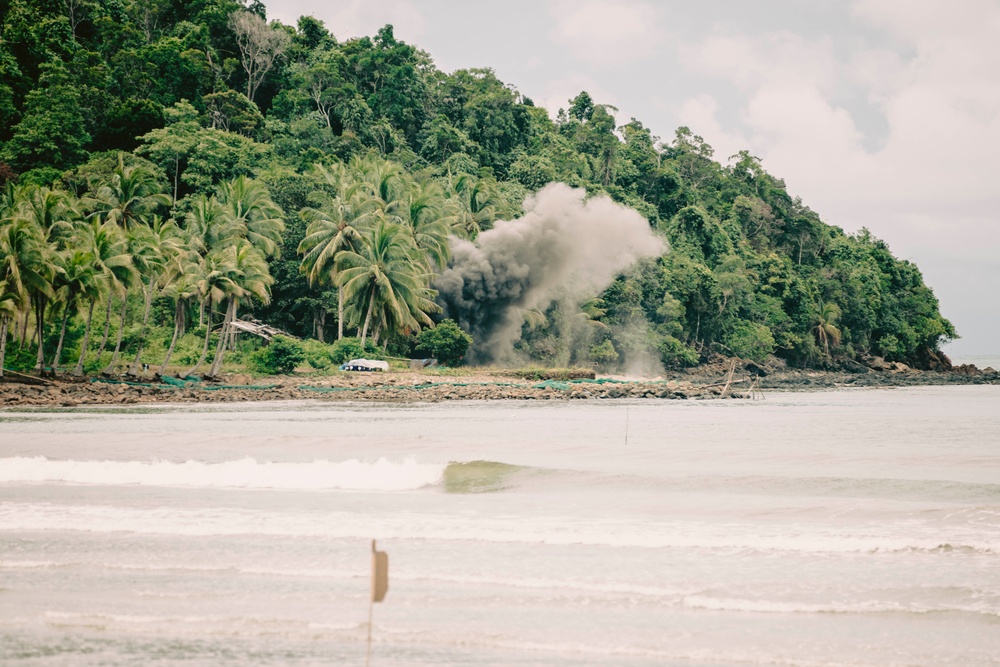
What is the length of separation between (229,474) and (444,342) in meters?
43.5

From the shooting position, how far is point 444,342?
60406 mm

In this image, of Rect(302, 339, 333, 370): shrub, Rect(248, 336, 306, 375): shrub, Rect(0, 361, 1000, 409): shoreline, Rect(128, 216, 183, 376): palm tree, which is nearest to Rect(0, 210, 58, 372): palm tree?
Rect(0, 361, 1000, 409): shoreline

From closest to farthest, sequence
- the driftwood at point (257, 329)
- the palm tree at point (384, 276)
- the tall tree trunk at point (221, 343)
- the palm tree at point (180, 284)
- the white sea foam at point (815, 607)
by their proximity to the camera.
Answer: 1. the white sea foam at point (815, 607)
2. the palm tree at point (180, 284)
3. the tall tree trunk at point (221, 343)
4. the driftwood at point (257, 329)
5. the palm tree at point (384, 276)

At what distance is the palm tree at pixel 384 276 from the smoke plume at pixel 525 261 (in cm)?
788

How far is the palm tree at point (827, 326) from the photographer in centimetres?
9200

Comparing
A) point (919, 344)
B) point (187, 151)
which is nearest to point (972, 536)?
point (187, 151)

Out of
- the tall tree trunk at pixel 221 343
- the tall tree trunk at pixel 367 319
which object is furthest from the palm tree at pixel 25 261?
the tall tree trunk at pixel 367 319

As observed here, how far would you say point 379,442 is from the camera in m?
23.8

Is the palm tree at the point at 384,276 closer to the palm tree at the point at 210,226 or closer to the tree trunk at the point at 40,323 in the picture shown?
the palm tree at the point at 210,226

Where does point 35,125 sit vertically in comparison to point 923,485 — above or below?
above

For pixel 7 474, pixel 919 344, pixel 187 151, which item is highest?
pixel 187 151

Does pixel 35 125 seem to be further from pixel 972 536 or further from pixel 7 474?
pixel 972 536

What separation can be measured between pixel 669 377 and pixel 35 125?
172 feet

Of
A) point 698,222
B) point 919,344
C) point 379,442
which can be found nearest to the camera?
point 379,442
